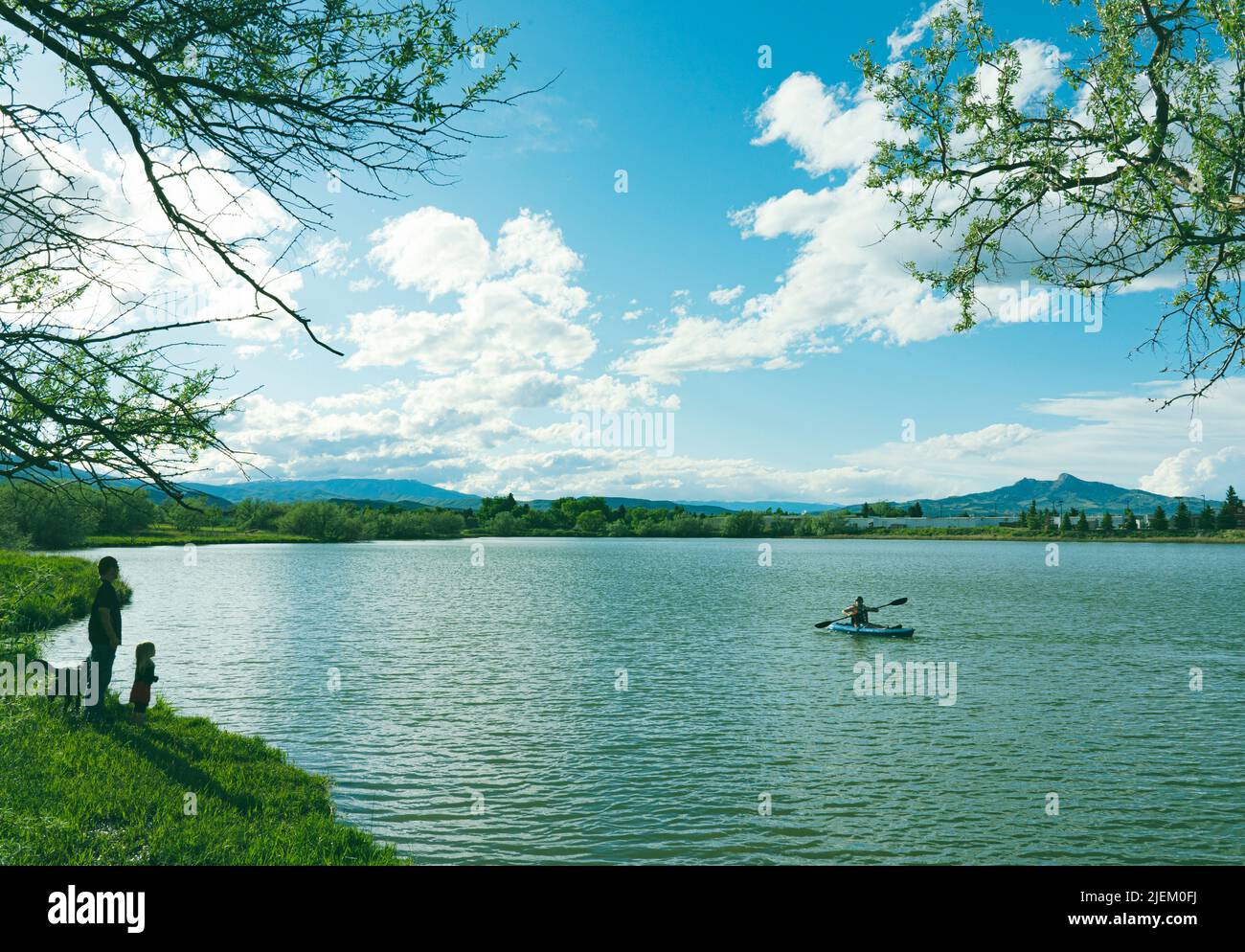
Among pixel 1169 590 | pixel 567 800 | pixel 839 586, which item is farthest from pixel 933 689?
pixel 1169 590

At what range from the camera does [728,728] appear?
2456 cm

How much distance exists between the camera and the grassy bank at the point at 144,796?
440 inches

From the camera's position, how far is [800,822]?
16.8m

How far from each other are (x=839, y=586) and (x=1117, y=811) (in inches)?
2737

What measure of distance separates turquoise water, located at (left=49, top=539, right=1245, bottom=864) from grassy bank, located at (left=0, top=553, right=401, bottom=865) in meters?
1.82

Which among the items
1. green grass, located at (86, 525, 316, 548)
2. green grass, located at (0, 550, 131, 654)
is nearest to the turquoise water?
green grass, located at (0, 550, 131, 654)

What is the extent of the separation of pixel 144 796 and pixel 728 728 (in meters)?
16.3

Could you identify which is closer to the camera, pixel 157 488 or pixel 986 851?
pixel 157 488

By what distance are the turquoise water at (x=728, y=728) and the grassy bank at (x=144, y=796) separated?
5.98 feet

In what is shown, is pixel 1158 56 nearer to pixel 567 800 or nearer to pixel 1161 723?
pixel 567 800

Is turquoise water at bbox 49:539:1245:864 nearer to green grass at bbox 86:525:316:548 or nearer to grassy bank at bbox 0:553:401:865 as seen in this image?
grassy bank at bbox 0:553:401:865

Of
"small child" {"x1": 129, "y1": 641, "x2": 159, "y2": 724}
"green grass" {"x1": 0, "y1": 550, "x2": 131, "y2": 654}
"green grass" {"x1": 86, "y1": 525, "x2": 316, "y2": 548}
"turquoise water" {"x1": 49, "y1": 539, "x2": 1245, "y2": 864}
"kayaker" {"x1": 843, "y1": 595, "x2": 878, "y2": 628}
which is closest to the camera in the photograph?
"green grass" {"x1": 0, "y1": 550, "x2": 131, "y2": 654}

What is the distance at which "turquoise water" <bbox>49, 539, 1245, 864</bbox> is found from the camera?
16.2 meters

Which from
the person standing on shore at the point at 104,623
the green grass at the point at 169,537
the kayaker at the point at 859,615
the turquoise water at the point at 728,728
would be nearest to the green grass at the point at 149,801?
the person standing on shore at the point at 104,623
